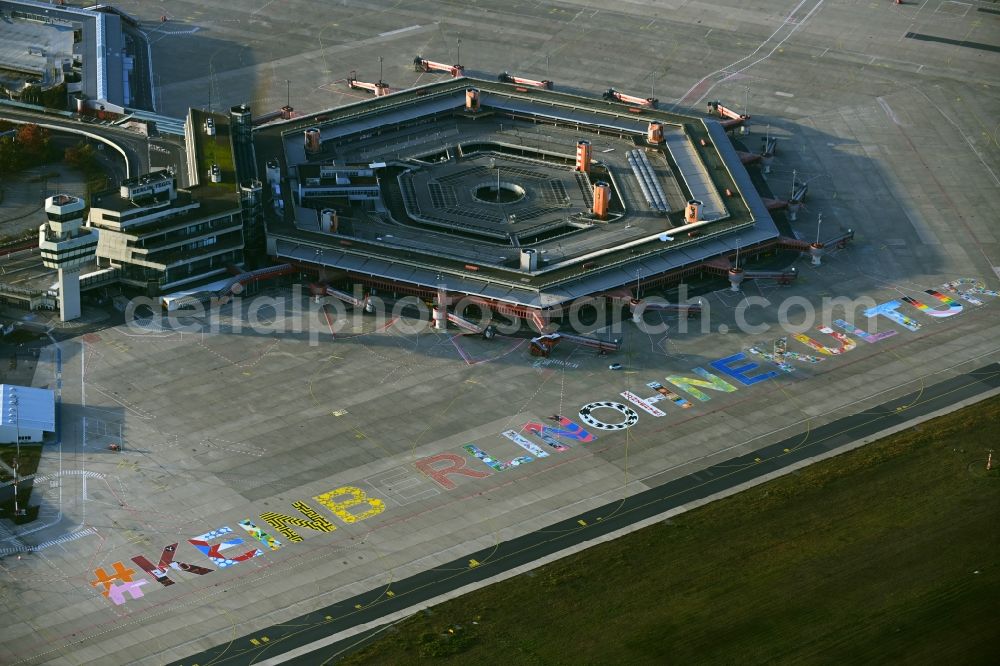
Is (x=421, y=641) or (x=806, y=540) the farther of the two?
(x=806, y=540)

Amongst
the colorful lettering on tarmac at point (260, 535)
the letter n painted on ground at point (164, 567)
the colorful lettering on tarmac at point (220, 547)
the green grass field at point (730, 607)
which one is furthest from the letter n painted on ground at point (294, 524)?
the green grass field at point (730, 607)

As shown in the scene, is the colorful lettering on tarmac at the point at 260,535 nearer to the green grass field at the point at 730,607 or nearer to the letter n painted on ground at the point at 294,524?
the letter n painted on ground at the point at 294,524

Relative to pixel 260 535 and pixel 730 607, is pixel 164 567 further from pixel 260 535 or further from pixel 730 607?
pixel 730 607

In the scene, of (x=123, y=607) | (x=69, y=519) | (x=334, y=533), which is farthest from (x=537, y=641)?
(x=69, y=519)

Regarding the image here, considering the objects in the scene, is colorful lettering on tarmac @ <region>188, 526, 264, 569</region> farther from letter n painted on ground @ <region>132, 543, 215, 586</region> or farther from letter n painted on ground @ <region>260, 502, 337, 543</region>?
letter n painted on ground @ <region>260, 502, 337, 543</region>

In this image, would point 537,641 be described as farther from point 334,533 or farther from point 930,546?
point 930,546

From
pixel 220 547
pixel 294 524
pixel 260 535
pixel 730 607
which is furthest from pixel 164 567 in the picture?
pixel 730 607
